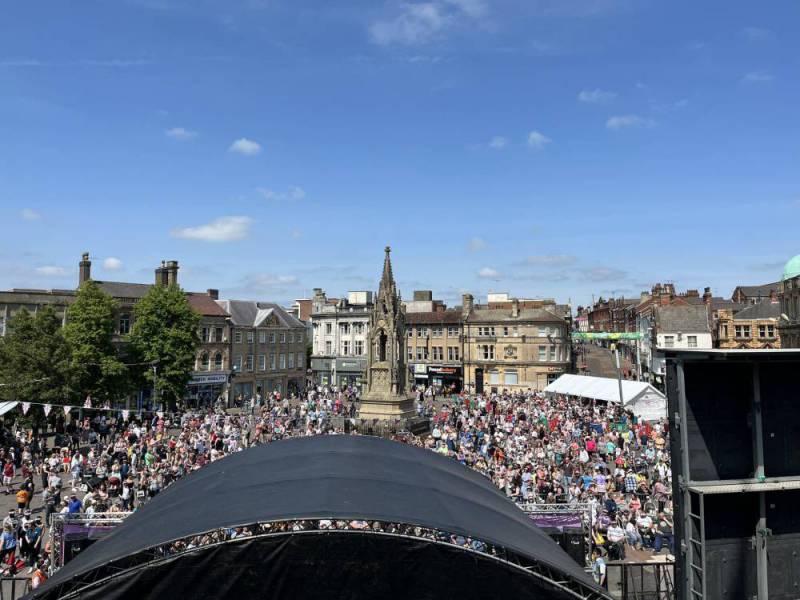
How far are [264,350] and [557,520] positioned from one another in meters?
53.5

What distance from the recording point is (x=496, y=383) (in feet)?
211

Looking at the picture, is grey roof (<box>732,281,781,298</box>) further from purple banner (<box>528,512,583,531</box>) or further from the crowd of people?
purple banner (<box>528,512,583,531</box>)

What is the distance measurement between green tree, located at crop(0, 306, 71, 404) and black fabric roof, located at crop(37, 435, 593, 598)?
96.3ft

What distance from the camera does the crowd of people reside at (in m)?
17.5

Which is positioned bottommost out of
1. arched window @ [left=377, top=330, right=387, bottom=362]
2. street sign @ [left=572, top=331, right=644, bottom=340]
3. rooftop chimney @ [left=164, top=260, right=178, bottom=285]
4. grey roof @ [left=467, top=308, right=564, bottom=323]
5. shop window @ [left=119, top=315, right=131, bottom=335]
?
arched window @ [left=377, top=330, right=387, bottom=362]

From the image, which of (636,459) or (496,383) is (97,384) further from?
(496,383)

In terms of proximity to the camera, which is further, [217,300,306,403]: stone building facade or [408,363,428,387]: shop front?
[408,363,428,387]: shop front

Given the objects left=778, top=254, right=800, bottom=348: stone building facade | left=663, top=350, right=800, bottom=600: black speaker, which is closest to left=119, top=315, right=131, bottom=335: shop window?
left=663, top=350, right=800, bottom=600: black speaker

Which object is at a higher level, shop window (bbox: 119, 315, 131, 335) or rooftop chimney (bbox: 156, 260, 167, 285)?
rooftop chimney (bbox: 156, 260, 167, 285)

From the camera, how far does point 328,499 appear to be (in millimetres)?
7773

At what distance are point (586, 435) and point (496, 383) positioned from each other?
34099 millimetres

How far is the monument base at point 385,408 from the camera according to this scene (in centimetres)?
3559

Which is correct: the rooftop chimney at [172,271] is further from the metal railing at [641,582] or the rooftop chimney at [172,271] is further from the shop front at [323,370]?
the metal railing at [641,582]

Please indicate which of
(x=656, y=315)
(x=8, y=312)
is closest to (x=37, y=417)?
(x=8, y=312)
